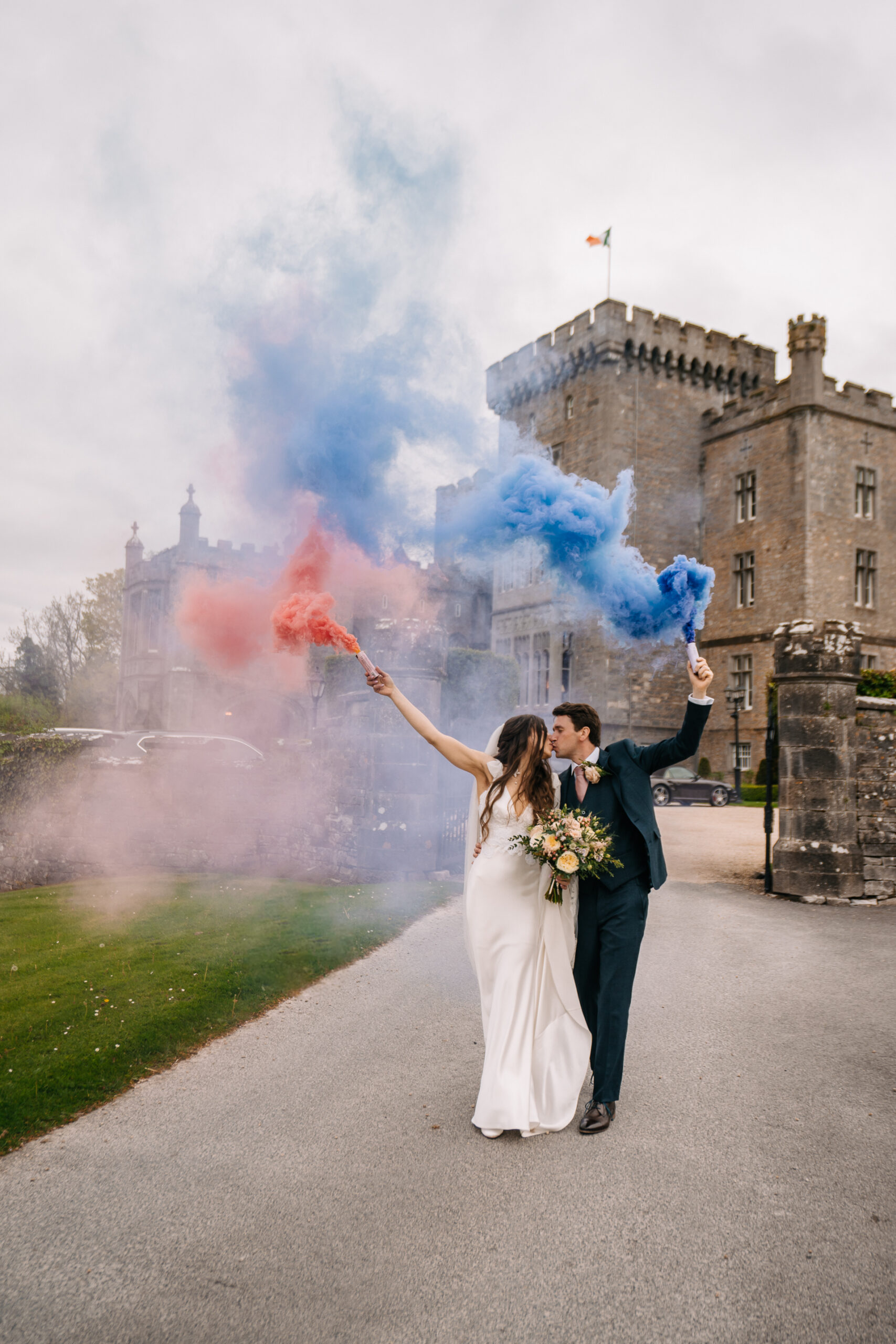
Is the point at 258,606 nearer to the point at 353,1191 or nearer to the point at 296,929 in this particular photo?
the point at 296,929

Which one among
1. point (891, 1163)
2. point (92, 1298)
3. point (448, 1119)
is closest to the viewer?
point (92, 1298)

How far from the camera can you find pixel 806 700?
10445mm

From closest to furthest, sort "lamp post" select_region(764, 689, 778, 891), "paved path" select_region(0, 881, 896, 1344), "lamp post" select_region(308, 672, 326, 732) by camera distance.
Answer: "paved path" select_region(0, 881, 896, 1344) → "lamp post" select_region(764, 689, 778, 891) → "lamp post" select_region(308, 672, 326, 732)

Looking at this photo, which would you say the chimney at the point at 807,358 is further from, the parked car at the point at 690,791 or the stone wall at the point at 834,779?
the stone wall at the point at 834,779

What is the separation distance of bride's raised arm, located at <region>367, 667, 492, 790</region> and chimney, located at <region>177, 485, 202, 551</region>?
1920 cm

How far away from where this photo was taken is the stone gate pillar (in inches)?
398

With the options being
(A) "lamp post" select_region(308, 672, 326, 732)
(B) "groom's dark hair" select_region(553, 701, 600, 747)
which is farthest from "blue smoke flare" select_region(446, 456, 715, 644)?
(A) "lamp post" select_region(308, 672, 326, 732)

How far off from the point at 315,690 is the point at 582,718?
11795 millimetres

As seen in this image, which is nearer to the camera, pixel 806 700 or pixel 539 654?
pixel 806 700

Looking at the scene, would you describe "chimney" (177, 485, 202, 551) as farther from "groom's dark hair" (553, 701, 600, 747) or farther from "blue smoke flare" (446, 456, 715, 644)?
"groom's dark hair" (553, 701, 600, 747)

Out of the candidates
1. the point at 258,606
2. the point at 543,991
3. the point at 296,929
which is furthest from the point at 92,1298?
the point at 258,606

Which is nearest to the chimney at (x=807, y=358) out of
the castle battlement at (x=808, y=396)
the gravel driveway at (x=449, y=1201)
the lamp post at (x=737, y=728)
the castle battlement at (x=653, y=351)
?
the castle battlement at (x=808, y=396)

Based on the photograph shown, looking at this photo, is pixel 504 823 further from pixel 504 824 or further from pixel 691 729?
pixel 691 729

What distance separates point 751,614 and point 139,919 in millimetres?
25008
